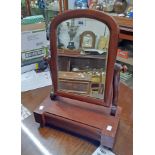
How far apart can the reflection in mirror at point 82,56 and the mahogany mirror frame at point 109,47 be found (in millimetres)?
13

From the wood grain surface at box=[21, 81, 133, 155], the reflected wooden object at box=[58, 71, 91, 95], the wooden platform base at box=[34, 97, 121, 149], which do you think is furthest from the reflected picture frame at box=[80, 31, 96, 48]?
the wood grain surface at box=[21, 81, 133, 155]

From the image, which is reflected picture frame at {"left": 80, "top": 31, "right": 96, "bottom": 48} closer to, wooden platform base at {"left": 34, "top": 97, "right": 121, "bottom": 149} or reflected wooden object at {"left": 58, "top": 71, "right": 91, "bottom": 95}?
reflected wooden object at {"left": 58, "top": 71, "right": 91, "bottom": 95}

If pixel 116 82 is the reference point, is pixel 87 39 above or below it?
above

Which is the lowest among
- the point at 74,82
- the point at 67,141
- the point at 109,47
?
the point at 67,141

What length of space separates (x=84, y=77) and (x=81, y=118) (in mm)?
147

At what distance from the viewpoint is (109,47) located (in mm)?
596

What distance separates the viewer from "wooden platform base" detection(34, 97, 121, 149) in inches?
25.0

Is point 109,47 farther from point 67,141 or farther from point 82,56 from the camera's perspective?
point 67,141

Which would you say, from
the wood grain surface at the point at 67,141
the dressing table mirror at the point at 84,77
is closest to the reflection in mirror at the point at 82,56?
the dressing table mirror at the point at 84,77

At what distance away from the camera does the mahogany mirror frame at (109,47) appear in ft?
1.86

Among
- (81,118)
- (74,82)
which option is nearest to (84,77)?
(74,82)

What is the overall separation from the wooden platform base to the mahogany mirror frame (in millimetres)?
30
